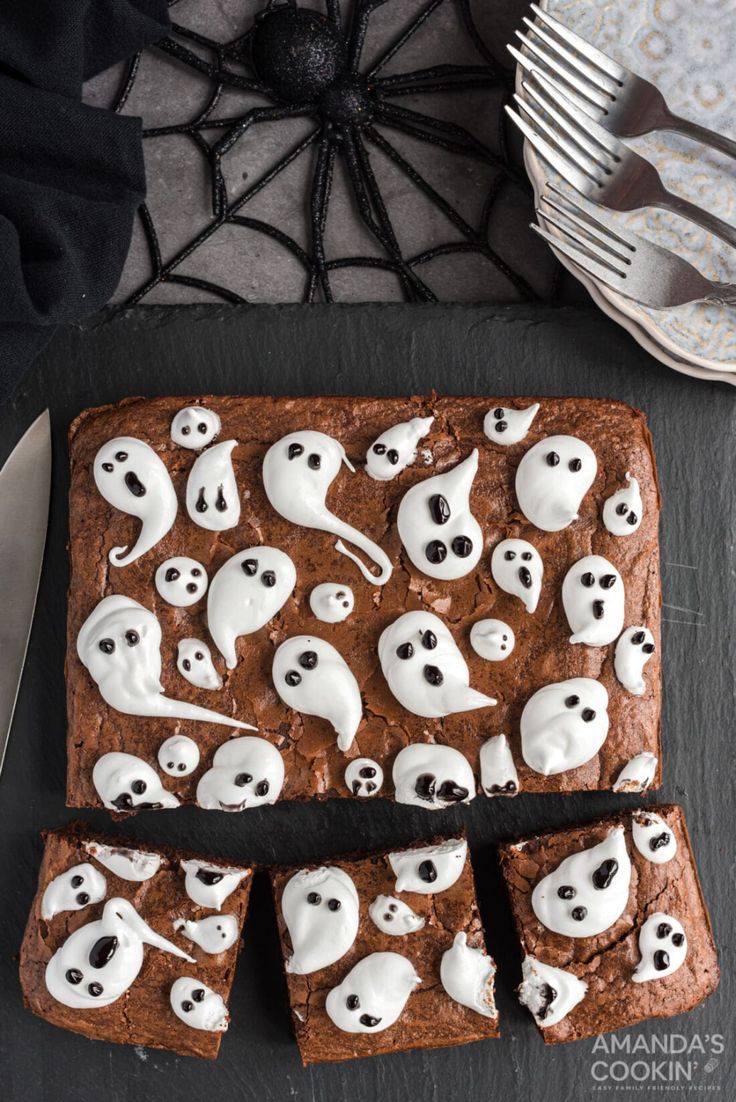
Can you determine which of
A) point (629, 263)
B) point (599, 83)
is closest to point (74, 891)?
point (629, 263)

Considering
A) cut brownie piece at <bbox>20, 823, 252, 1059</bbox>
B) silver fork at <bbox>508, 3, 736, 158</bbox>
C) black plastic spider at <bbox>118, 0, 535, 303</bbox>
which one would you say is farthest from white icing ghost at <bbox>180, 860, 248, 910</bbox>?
silver fork at <bbox>508, 3, 736, 158</bbox>

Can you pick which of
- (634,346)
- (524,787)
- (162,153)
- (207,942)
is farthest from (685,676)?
(162,153)

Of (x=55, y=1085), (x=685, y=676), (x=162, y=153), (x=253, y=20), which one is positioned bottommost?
(x=55, y=1085)

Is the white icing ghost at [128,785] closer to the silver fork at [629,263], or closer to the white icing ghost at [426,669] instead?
the white icing ghost at [426,669]

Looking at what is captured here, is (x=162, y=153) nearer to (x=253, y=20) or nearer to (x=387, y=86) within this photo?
(x=253, y=20)

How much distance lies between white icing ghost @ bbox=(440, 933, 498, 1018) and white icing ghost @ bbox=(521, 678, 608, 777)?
1.21 ft

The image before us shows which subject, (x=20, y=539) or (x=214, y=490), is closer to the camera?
(x=214, y=490)

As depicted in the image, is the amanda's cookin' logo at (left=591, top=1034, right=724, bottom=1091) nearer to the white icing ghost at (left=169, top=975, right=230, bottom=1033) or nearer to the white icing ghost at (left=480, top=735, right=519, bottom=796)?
the white icing ghost at (left=480, top=735, right=519, bottom=796)

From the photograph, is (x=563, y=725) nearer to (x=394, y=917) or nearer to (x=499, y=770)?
(x=499, y=770)

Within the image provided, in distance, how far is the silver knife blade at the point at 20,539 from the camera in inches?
71.0

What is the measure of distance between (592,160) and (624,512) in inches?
25.7

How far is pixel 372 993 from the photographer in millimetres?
1663

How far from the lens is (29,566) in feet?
5.94

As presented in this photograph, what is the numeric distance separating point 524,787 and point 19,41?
1620 mm
